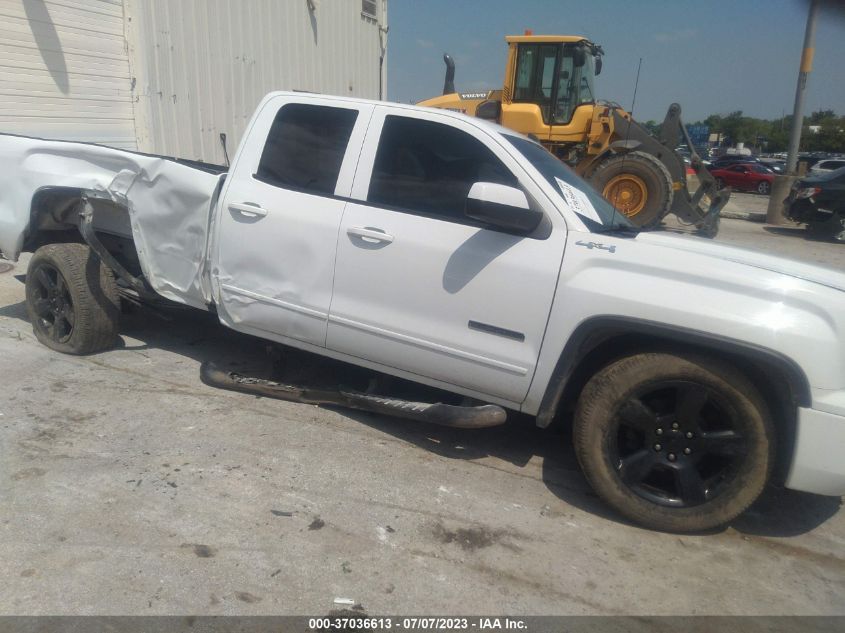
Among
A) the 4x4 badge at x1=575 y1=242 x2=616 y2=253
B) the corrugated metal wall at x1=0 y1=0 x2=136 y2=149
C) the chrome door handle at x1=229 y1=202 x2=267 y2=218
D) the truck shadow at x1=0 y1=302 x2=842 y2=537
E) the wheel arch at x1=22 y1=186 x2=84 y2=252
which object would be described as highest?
the corrugated metal wall at x1=0 y1=0 x2=136 y2=149

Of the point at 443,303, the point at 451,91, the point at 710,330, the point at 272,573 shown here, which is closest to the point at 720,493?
the point at 710,330

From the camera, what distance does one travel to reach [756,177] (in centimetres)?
2844

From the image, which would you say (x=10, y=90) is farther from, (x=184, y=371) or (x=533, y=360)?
(x=533, y=360)

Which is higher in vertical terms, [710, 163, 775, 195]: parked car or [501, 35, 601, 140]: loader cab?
[501, 35, 601, 140]: loader cab

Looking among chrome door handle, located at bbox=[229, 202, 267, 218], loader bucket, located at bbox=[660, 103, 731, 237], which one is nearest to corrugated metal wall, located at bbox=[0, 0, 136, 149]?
chrome door handle, located at bbox=[229, 202, 267, 218]

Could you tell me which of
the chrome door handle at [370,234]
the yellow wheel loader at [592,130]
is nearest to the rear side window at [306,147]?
the chrome door handle at [370,234]

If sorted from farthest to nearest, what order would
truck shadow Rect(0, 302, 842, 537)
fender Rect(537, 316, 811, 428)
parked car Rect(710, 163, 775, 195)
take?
1. parked car Rect(710, 163, 775, 195)
2. truck shadow Rect(0, 302, 842, 537)
3. fender Rect(537, 316, 811, 428)

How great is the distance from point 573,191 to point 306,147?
1.60m

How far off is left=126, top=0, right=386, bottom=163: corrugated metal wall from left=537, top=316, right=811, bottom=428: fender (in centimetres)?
766

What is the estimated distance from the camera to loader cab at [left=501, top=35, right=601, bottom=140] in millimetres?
12031

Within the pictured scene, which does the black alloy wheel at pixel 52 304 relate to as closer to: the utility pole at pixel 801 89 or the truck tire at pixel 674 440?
the truck tire at pixel 674 440

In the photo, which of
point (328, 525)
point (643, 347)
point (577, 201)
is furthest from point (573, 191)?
point (328, 525)

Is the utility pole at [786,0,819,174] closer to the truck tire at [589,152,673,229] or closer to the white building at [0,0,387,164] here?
the truck tire at [589,152,673,229]

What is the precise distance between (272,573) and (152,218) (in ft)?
8.66
